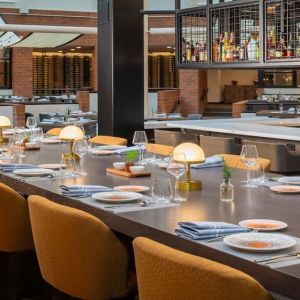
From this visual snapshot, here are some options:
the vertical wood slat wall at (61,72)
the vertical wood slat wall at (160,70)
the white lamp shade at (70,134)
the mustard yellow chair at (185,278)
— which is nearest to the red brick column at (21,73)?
the vertical wood slat wall at (61,72)

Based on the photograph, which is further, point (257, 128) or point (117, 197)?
point (257, 128)

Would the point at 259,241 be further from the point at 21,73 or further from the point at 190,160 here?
the point at 21,73

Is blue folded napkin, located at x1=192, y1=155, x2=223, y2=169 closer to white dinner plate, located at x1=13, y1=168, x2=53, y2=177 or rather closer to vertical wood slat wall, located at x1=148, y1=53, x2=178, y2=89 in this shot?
white dinner plate, located at x1=13, y1=168, x2=53, y2=177

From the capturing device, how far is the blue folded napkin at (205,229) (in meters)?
2.52

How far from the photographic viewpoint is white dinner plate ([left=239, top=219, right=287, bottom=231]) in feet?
8.67

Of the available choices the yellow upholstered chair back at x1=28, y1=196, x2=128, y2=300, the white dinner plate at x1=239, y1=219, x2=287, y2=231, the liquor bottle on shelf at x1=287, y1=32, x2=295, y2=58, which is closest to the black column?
the liquor bottle on shelf at x1=287, y1=32, x2=295, y2=58

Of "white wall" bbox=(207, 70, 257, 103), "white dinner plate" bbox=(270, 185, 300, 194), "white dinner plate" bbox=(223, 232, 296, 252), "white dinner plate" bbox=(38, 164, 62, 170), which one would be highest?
"white wall" bbox=(207, 70, 257, 103)

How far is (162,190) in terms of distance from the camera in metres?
3.28

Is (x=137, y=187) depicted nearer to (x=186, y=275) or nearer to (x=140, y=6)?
(x=186, y=275)

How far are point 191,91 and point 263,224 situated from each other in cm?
1576

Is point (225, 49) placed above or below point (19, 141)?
above

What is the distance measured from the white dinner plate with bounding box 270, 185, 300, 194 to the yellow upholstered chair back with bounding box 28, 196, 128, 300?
101 cm

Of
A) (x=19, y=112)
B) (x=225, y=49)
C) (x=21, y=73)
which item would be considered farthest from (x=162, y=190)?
(x=21, y=73)

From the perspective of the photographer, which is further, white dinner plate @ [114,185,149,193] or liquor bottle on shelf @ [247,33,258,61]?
liquor bottle on shelf @ [247,33,258,61]
